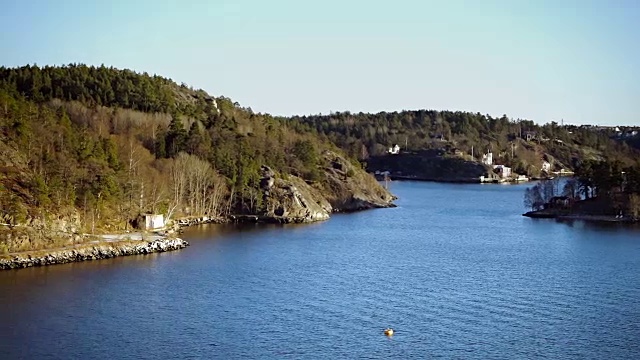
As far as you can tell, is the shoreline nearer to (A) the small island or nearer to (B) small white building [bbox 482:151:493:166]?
(A) the small island

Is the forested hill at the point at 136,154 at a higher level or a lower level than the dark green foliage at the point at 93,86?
lower

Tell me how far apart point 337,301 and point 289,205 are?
27589 mm

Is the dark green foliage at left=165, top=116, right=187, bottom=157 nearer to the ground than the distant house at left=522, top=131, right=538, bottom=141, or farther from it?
nearer to the ground

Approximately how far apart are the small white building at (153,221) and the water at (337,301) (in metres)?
2.73

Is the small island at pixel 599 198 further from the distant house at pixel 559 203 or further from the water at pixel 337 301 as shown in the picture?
the water at pixel 337 301

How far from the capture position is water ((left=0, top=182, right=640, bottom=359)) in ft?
76.4

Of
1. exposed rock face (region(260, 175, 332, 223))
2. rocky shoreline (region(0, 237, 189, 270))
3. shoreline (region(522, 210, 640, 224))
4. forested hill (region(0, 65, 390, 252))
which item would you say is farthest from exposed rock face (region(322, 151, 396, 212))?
rocky shoreline (region(0, 237, 189, 270))

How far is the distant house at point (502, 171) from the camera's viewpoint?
4537 inches

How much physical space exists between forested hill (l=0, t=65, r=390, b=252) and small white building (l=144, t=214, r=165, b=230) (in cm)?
82

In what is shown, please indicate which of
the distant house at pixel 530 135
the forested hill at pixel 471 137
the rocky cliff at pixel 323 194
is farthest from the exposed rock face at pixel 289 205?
the distant house at pixel 530 135

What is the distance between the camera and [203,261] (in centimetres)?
3709

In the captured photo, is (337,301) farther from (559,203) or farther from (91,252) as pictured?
(559,203)

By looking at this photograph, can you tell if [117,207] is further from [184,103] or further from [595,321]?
[184,103]

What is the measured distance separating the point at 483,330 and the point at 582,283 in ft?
30.7
